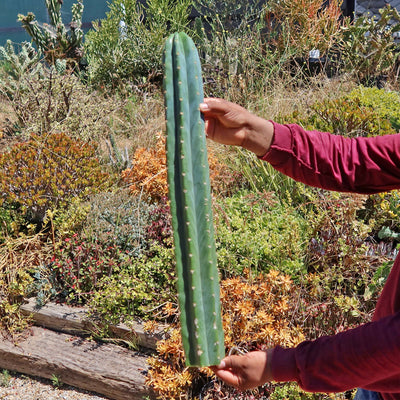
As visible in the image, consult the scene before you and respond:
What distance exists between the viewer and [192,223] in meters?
1.51

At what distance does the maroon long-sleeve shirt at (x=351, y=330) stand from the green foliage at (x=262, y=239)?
1.38 m

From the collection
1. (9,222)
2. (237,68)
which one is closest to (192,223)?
(9,222)

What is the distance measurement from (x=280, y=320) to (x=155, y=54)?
5871 millimetres

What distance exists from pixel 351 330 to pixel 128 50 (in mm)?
7331

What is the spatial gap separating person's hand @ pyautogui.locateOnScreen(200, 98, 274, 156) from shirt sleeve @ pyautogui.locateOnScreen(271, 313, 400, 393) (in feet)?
2.49

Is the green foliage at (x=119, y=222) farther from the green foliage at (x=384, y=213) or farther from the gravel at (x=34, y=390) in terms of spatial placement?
the green foliage at (x=384, y=213)

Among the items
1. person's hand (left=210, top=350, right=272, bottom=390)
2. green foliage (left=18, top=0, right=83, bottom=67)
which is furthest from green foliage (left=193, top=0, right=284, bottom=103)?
person's hand (left=210, top=350, right=272, bottom=390)

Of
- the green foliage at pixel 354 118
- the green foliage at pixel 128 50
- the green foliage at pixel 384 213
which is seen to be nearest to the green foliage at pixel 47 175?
the green foliage at pixel 354 118

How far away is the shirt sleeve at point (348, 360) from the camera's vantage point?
1178 millimetres

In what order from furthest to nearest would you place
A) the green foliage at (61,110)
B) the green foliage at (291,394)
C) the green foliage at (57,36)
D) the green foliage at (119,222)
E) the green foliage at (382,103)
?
the green foliage at (57,36), the green foliage at (61,110), the green foliage at (382,103), the green foliage at (119,222), the green foliage at (291,394)

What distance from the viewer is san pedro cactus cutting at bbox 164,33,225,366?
149cm

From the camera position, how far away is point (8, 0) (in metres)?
12.2

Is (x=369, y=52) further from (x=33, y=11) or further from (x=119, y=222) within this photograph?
(x=33, y=11)

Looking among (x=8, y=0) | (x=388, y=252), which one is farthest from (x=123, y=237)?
(x=8, y=0)
